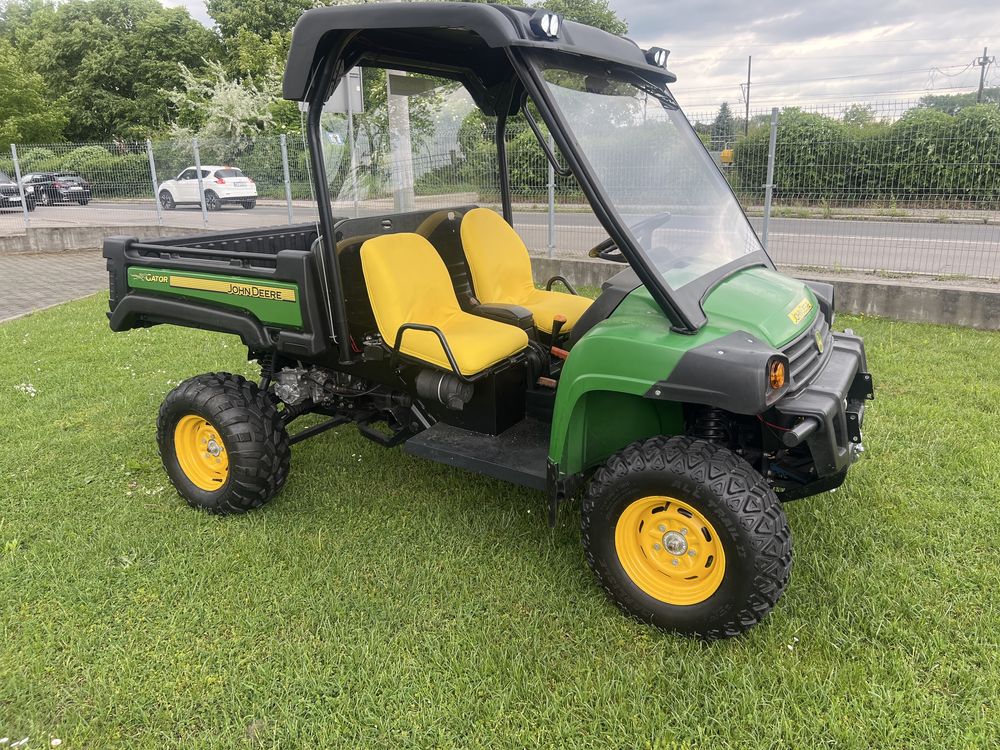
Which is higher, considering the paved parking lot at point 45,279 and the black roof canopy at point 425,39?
the black roof canopy at point 425,39

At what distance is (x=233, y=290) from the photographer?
345 cm

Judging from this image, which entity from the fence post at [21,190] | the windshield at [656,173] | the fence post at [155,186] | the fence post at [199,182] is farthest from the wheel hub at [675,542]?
the fence post at [21,190]

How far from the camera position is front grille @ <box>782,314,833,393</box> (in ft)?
8.48

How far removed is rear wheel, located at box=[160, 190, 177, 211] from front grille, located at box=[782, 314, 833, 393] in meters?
13.1

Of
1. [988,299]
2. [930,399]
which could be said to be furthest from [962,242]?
[930,399]

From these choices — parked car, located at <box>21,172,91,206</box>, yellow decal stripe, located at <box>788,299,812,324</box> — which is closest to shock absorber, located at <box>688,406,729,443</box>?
yellow decal stripe, located at <box>788,299,812,324</box>

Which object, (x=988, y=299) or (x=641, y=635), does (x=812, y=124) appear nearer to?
(x=988, y=299)

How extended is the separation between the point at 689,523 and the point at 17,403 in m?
4.79

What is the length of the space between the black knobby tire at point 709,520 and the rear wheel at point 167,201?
12980mm

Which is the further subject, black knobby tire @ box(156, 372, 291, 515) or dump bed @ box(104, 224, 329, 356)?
black knobby tire @ box(156, 372, 291, 515)

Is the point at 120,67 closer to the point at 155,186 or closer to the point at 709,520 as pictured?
the point at 155,186

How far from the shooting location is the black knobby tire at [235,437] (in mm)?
3418

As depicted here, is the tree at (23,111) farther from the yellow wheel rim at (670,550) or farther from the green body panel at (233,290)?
the yellow wheel rim at (670,550)

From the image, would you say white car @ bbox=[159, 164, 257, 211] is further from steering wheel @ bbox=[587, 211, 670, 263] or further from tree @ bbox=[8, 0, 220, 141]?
tree @ bbox=[8, 0, 220, 141]
